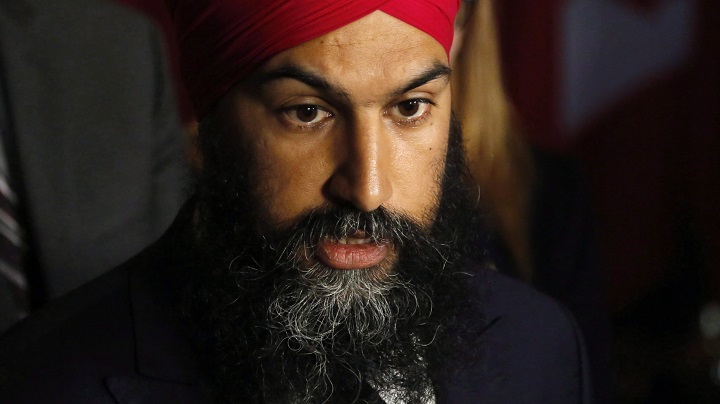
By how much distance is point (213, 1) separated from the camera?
3.62ft

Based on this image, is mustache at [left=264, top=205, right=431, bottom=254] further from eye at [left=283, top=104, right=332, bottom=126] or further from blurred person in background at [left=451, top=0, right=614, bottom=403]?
blurred person in background at [left=451, top=0, right=614, bottom=403]

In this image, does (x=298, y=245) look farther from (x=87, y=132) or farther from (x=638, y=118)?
(x=638, y=118)

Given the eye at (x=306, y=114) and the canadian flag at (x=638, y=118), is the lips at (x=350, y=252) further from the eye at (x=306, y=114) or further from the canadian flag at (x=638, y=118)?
the canadian flag at (x=638, y=118)

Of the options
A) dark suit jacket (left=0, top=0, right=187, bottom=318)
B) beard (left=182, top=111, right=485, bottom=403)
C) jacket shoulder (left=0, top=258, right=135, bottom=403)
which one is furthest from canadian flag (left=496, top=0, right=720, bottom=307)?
jacket shoulder (left=0, top=258, right=135, bottom=403)

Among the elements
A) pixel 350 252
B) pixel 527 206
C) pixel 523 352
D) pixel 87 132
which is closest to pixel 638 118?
pixel 527 206

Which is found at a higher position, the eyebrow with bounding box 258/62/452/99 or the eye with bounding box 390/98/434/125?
the eyebrow with bounding box 258/62/452/99

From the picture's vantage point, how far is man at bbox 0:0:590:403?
3.52ft

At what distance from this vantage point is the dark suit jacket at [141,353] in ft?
3.78

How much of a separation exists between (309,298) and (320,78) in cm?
28

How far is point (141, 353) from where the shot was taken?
3.88ft

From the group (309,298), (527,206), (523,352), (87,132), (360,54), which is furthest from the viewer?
(527,206)

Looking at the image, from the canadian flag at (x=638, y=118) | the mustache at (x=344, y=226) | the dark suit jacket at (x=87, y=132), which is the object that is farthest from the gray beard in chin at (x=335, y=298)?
the canadian flag at (x=638, y=118)

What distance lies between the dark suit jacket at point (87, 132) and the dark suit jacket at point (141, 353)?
41 cm

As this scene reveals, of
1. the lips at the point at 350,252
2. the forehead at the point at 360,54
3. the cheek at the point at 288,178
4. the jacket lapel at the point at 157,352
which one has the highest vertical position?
the forehead at the point at 360,54
